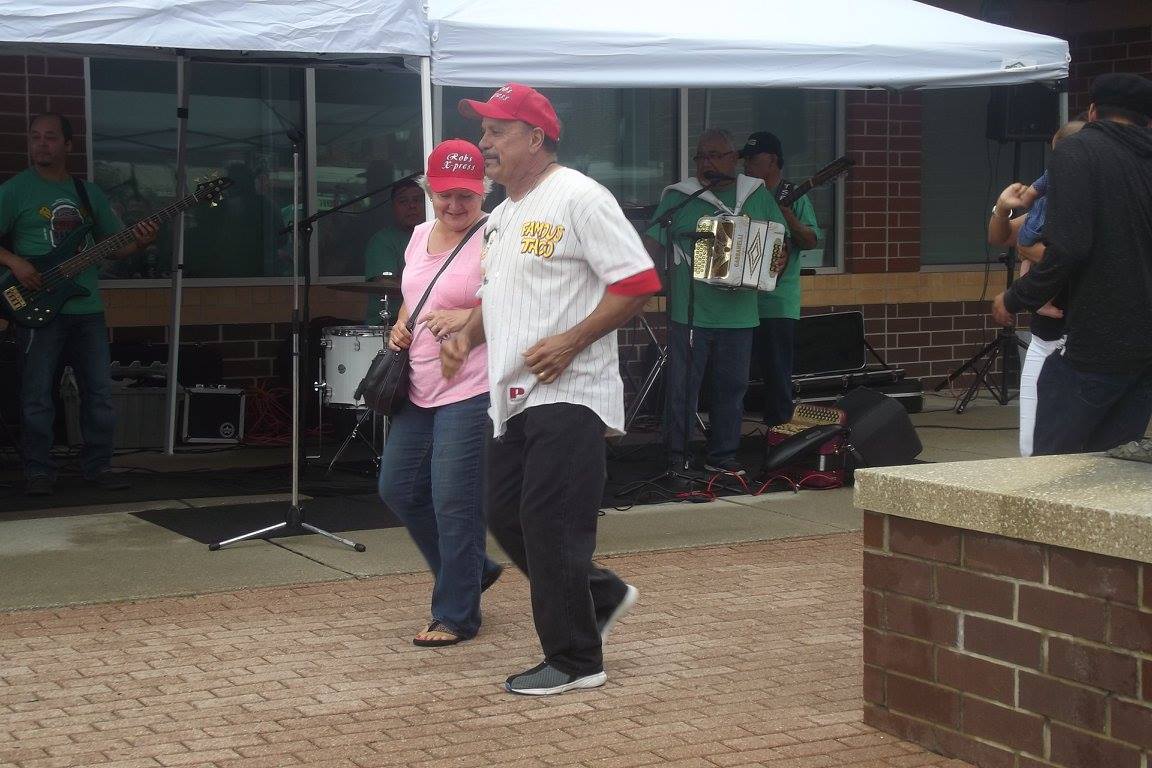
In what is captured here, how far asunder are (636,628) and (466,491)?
885 mm

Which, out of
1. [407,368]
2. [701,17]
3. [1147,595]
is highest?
[701,17]

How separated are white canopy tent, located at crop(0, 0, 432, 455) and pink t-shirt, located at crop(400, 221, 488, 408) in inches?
70.1

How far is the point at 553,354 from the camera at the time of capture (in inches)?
190

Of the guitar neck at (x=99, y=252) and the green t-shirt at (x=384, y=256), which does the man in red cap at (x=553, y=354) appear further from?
the green t-shirt at (x=384, y=256)

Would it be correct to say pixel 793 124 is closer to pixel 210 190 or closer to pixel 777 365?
pixel 777 365

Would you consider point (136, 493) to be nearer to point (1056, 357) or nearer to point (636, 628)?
point (636, 628)

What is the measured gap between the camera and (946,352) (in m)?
14.1

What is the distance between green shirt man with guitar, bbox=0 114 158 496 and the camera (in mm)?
8742

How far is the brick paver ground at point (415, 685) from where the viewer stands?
448cm

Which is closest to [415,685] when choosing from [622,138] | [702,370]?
[702,370]

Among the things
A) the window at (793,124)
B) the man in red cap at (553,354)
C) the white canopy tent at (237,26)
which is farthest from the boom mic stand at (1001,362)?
the man in red cap at (553,354)

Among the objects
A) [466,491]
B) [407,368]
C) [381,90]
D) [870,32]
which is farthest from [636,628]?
[381,90]

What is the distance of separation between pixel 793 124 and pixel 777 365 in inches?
155

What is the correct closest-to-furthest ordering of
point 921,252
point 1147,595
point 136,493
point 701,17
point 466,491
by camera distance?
point 1147,595 → point 466,491 → point 701,17 → point 136,493 → point 921,252
